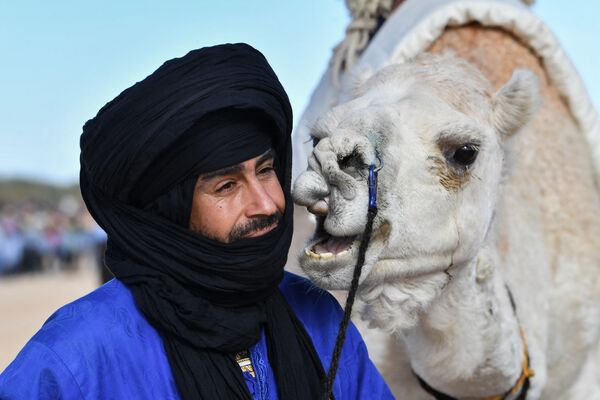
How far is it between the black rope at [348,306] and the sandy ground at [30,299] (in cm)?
719

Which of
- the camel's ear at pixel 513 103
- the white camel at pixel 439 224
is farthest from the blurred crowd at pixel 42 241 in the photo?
the camel's ear at pixel 513 103

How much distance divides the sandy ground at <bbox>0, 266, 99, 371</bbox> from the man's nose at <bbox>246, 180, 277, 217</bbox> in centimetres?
717

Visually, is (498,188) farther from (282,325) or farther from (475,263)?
(282,325)

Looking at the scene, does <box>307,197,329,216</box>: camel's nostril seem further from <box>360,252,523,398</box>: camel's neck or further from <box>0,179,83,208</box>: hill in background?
<box>0,179,83,208</box>: hill in background

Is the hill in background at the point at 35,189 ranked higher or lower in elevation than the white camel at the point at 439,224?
lower

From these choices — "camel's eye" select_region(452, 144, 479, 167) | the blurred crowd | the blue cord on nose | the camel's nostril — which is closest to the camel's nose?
the camel's nostril

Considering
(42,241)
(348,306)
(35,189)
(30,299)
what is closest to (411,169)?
(348,306)

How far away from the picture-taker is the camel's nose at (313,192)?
86.9 inches

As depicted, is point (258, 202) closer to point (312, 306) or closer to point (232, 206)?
point (232, 206)

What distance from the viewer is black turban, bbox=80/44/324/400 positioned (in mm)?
2018

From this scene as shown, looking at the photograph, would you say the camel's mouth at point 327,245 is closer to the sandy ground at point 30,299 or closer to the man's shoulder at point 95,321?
the man's shoulder at point 95,321

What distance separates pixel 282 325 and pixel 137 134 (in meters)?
0.57

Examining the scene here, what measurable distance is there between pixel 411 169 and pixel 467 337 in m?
0.61

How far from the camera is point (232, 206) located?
6.93 ft
